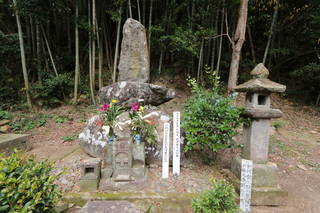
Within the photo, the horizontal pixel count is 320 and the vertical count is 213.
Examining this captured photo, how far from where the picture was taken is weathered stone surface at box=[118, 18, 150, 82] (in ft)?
12.1

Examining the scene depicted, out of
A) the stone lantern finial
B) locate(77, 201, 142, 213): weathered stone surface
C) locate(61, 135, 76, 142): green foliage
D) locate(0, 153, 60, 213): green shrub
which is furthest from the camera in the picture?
locate(61, 135, 76, 142): green foliage

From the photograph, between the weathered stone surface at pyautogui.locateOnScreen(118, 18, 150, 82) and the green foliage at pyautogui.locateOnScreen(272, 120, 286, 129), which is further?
the green foliage at pyautogui.locateOnScreen(272, 120, 286, 129)

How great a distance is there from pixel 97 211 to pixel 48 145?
3.28m

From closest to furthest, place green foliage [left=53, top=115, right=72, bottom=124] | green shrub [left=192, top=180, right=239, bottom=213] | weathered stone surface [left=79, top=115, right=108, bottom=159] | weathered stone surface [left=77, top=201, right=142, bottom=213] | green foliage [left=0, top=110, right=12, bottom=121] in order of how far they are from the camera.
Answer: green shrub [left=192, top=180, right=239, bottom=213] < weathered stone surface [left=77, top=201, right=142, bottom=213] < weathered stone surface [left=79, top=115, right=108, bottom=159] < green foliage [left=0, top=110, right=12, bottom=121] < green foliage [left=53, top=115, right=72, bottom=124]

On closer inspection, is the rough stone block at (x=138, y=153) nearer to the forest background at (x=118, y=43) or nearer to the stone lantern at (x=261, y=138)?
the stone lantern at (x=261, y=138)

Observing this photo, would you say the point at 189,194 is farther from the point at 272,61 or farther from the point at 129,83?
the point at 272,61

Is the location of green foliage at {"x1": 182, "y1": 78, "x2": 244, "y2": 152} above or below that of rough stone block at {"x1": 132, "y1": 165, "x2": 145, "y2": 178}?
above

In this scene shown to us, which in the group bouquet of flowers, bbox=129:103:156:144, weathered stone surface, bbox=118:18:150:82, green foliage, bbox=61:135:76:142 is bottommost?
green foliage, bbox=61:135:76:142

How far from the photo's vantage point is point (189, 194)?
206 centimetres

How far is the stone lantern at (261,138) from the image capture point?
2.18 metres

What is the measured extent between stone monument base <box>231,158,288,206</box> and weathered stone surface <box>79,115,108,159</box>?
258 centimetres

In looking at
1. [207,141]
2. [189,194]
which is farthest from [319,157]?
[189,194]

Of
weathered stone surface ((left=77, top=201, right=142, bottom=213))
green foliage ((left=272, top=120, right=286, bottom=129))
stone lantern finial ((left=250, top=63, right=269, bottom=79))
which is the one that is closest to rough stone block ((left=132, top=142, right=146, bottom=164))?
weathered stone surface ((left=77, top=201, right=142, bottom=213))

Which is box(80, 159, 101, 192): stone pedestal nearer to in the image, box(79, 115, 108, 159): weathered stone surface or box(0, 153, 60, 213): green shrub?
box(0, 153, 60, 213): green shrub
